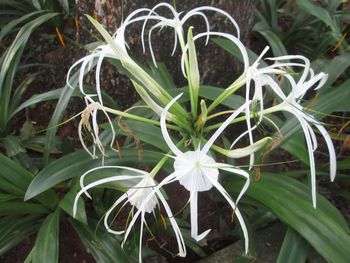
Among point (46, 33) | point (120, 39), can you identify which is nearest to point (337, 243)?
point (120, 39)

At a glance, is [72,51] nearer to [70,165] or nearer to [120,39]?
[70,165]

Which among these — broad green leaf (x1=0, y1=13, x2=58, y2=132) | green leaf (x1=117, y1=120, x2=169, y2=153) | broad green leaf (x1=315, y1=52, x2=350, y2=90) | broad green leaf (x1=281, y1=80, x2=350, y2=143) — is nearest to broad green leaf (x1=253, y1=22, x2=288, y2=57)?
broad green leaf (x1=315, y1=52, x2=350, y2=90)

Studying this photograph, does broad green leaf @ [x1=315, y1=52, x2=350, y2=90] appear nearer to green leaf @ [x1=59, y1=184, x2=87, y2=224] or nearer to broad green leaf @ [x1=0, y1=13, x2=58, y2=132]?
green leaf @ [x1=59, y1=184, x2=87, y2=224]

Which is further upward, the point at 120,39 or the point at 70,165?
the point at 120,39

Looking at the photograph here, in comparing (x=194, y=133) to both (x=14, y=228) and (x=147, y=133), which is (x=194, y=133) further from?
(x=14, y=228)

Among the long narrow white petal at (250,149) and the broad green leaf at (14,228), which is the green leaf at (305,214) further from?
the broad green leaf at (14,228)

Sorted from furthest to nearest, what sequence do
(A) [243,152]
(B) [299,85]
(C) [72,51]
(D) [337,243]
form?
(C) [72,51] < (D) [337,243] < (B) [299,85] < (A) [243,152]
